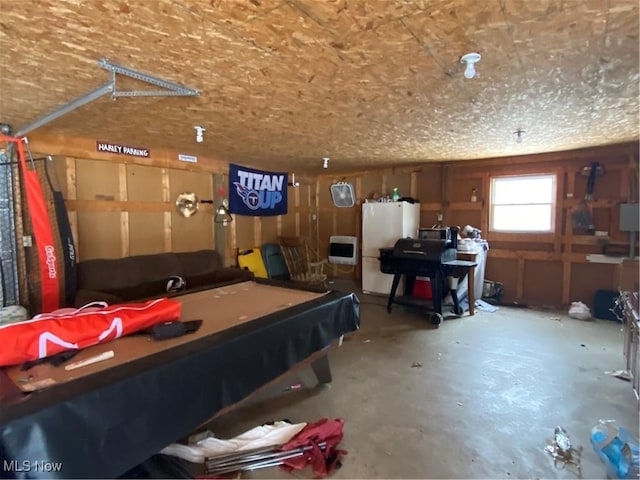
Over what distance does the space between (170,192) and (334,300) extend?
3.14 meters

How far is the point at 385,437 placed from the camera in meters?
2.08

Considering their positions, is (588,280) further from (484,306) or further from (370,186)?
(370,186)

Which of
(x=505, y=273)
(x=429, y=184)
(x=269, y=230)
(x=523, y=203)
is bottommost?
(x=505, y=273)

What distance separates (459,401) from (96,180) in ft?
13.9

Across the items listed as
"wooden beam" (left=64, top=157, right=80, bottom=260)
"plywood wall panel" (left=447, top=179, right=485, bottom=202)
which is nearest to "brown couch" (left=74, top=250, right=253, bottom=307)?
"wooden beam" (left=64, top=157, right=80, bottom=260)

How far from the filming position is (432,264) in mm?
4375

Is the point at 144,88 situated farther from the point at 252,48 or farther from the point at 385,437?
the point at 385,437

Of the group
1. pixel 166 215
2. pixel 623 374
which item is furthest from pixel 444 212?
pixel 166 215

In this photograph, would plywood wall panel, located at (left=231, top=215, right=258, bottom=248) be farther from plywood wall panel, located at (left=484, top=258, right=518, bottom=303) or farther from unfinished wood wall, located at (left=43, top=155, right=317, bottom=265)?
plywood wall panel, located at (left=484, top=258, right=518, bottom=303)

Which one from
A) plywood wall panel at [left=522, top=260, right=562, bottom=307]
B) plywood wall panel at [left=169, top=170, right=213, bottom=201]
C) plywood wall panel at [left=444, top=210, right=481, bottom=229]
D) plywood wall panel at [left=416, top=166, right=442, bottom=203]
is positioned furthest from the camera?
plywood wall panel at [left=416, top=166, right=442, bottom=203]

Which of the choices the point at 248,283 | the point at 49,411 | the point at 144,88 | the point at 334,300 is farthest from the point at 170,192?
the point at 49,411

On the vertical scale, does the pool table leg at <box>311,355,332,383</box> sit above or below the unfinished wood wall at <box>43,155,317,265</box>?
below

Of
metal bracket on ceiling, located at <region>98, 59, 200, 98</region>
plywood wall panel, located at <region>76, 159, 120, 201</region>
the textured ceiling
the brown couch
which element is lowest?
the brown couch

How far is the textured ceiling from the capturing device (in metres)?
1.45
